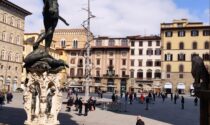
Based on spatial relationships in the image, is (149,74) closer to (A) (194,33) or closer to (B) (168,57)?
(B) (168,57)

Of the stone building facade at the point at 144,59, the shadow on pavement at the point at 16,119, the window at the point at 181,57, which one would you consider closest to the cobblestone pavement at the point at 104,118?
the shadow on pavement at the point at 16,119

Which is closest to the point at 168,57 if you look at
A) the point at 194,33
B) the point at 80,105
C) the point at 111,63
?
the point at 194,33

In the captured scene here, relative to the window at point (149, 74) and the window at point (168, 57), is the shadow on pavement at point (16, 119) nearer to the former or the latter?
the window at point (168, 57)

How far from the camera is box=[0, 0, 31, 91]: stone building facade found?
189ft

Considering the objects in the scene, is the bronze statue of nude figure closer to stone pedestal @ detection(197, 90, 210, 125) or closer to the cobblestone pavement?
the cobblestone pavement

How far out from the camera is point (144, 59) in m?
81.1

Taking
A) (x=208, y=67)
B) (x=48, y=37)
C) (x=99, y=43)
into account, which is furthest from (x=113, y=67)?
(x=208, y=67)

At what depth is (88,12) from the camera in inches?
1409

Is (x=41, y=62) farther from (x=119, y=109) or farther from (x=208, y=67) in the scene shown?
(x=119, y=109)

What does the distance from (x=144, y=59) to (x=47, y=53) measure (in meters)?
70.4

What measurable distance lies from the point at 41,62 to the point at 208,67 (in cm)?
594

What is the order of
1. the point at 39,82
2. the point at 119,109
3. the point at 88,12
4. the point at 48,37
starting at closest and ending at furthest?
the point at 39,82 → the point at 48,37 → the point at 119,109 → the point at 88,12

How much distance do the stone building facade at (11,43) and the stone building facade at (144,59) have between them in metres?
26.2

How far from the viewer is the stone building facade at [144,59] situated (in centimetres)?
7969
